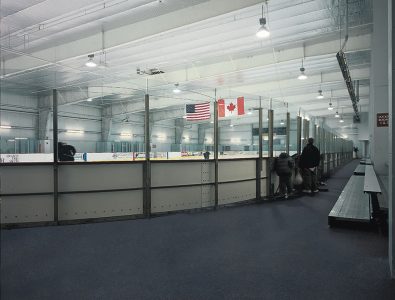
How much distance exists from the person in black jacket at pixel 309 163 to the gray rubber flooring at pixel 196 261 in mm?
3771

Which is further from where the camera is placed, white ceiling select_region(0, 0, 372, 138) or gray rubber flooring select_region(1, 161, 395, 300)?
white ceiling select_region(0, 0, 372, 138)

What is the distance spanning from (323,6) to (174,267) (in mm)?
8868

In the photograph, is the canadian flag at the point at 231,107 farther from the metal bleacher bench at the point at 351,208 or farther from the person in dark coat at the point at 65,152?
the person in dark coat at the point at 65,152

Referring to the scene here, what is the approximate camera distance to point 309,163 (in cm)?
936

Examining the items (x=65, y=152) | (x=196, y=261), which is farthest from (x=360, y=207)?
(x=65, y=152)

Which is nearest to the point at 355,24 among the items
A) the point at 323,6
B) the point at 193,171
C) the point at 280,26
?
the point at 323,6

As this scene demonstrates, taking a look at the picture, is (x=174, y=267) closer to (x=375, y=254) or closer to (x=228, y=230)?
(x=228, y=230)

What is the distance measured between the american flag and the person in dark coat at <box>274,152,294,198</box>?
16.4 ft

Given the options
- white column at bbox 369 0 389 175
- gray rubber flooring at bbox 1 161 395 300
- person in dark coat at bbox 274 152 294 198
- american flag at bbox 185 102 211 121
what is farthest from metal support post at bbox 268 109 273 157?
american flag at bbox 185 102 211 121

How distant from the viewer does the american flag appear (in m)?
13.2

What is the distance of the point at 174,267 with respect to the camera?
142 inches

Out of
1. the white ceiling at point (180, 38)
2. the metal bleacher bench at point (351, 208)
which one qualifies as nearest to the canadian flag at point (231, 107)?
the white ceiling at point (180, 38)

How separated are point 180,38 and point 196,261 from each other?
9.35 m

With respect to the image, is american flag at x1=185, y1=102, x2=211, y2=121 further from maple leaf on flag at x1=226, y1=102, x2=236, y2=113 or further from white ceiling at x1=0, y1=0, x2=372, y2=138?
maple leaf on flag at x1=226, y1=102, x2=236, y2=113
